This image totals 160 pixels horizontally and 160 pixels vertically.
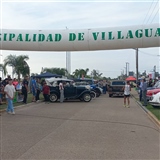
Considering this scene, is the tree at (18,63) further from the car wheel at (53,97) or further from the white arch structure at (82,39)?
the white arch structure at (82,39)

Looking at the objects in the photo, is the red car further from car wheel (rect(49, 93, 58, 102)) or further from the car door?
car wheel (rect(49, 93, 58, 102))

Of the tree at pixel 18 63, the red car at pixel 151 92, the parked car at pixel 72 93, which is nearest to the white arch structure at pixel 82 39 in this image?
the red car at pixel 151 92

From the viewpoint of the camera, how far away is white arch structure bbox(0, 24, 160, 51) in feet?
52.7

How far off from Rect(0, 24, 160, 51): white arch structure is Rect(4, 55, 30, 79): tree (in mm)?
33132

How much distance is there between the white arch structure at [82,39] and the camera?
1606 cm

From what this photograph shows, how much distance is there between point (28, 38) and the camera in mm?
17188

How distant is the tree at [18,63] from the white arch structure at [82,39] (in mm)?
33132

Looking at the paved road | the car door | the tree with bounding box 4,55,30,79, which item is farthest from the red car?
the tree with bounding box 4,55,30,79

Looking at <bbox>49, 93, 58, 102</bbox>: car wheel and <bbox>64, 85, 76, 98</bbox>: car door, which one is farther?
<bbox>64, 85, 76, 98</bbox>: car door

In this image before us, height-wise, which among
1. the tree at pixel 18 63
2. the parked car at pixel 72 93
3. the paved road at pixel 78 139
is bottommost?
the paved road at pixel 78 139

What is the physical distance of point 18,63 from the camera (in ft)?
167

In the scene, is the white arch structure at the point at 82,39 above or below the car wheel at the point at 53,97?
above

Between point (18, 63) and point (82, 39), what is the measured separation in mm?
36059

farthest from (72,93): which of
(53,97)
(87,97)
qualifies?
(53,97)
